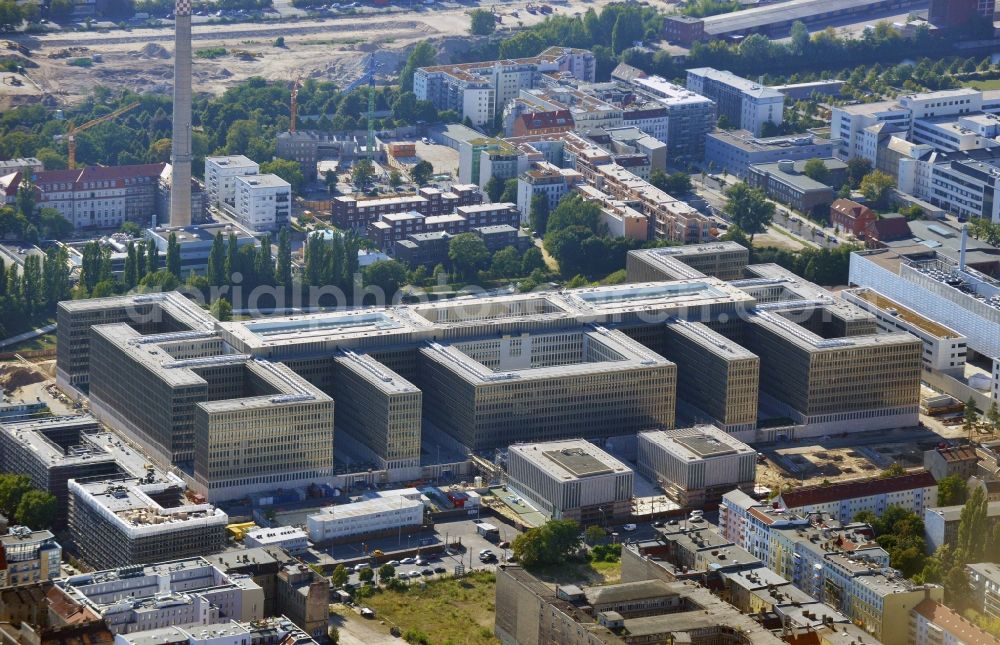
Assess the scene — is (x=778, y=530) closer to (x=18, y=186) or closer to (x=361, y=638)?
(x=361, y=638)

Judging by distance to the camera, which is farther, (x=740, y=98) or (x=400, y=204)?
(x=740, y=98)

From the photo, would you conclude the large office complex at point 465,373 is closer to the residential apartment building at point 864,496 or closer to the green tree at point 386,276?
the residential apartment building at point 864,496

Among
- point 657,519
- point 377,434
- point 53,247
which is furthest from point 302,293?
point 657,519

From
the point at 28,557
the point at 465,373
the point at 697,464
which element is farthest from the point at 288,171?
the point at 28,557

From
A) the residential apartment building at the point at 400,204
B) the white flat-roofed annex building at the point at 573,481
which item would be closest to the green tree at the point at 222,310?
the residential apartment building at the point at 400,204

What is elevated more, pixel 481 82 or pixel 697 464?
pixel 481 82

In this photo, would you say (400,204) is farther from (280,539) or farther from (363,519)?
(280,539)
